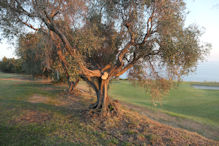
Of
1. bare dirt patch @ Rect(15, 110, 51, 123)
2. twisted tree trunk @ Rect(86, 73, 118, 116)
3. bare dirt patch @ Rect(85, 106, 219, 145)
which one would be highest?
twisted tree trunk @ Rect(86, 73, 118, 116)

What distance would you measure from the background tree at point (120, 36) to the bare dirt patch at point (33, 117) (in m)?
3.29

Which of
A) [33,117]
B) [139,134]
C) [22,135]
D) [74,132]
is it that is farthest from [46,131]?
[139,134]

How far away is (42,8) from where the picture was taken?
24.1 ft

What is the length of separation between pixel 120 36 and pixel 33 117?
7595mm

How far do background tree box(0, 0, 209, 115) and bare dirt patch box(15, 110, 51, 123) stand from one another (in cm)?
329

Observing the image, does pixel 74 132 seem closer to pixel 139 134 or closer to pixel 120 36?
pixel 139 134

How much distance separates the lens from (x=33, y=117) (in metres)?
9.64

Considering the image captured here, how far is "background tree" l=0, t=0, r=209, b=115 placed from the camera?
8438mm

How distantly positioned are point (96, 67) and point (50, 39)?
3617mm

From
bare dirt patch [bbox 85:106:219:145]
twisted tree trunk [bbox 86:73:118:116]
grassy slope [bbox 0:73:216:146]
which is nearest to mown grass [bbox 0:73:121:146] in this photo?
grassy slope [bbox 0:73:216:146]

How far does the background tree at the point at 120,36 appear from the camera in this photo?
8438 mm

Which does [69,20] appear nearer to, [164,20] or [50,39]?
[50,39]

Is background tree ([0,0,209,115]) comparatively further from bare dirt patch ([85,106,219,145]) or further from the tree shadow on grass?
the tree shadow on grass

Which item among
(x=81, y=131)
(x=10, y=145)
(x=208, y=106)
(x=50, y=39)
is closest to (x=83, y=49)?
(x=50, y=39)
